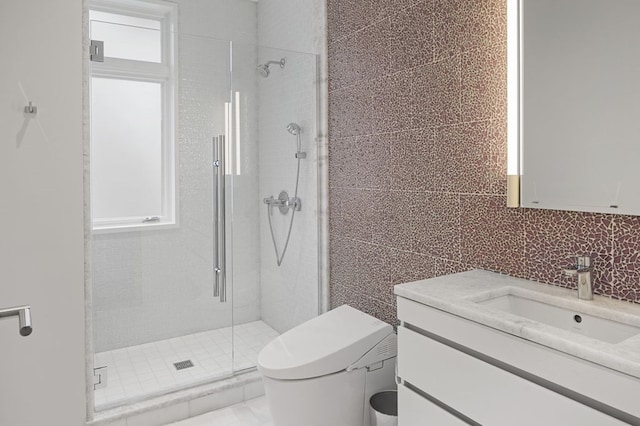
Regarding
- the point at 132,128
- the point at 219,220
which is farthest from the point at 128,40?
the point at 219,220

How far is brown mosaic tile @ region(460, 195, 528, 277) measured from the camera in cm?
154

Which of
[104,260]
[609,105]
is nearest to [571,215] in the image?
[609,105]

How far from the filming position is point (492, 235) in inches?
63.6

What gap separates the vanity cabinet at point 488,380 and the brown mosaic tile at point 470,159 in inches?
21.9

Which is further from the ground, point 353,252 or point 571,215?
point 571,215

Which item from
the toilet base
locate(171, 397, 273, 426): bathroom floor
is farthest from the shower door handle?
the toilet base

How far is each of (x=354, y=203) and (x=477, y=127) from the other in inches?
35.1

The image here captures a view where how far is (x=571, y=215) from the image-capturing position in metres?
1.38

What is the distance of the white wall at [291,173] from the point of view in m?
2.59

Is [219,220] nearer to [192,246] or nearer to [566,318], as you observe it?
[192,246]

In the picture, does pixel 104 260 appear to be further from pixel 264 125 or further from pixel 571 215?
pixel 571 215

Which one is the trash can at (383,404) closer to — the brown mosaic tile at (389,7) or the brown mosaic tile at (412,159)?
the brown mosaic tile at (412,159)

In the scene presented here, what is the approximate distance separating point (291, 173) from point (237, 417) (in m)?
1.40

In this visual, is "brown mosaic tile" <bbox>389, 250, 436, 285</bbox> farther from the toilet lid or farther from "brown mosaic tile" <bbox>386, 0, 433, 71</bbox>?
"brown mosaic tile" <bbox>386, 0, 433, 71</bbox>
